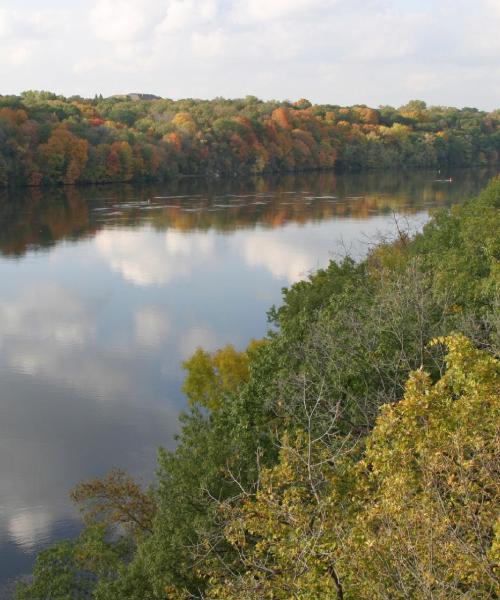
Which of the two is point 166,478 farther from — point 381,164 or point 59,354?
point 381,164

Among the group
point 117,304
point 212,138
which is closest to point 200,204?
point 117,304

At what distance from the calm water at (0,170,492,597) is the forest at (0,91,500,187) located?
801cm

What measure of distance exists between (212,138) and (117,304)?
75462 millimetres

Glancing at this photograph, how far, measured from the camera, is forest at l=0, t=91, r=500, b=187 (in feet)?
276

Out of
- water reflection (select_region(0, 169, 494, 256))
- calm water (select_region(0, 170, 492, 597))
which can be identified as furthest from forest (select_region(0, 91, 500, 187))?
calm water (select_region(0, 170, 492, 597))

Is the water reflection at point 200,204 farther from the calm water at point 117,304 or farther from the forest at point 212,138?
the forest at point 212,138

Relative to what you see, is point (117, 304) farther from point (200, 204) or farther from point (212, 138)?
point (212, 138)

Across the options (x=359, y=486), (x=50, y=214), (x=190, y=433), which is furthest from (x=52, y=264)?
(x=359, y=486)

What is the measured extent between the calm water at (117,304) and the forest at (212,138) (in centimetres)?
801

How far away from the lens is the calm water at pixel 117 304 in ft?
70.3

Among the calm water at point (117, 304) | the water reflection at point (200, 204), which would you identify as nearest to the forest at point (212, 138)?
the water reflection at point (200, 204)

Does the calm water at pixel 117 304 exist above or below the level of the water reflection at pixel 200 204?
below

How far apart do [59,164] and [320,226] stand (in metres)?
37.4

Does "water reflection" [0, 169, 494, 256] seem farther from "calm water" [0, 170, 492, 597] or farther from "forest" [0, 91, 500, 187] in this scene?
"forest" [0, 91, 500, 187]
